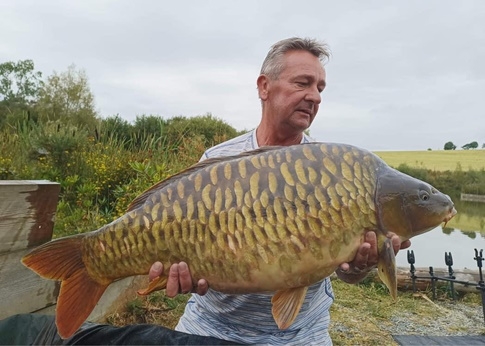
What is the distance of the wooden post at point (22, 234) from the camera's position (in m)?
1.67

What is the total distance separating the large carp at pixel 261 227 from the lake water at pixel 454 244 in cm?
522

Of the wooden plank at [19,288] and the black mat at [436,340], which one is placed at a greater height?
the wooden plank at [19,288]

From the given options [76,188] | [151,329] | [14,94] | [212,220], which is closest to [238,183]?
[212,220]

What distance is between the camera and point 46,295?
1906 mm

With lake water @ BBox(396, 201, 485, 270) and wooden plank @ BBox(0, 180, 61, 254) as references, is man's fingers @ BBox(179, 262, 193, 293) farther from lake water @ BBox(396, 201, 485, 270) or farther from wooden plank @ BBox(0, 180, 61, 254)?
lake water @ BBox(396, 201, 485, 270)

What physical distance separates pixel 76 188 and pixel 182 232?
2953mm

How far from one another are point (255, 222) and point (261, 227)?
0.07ft

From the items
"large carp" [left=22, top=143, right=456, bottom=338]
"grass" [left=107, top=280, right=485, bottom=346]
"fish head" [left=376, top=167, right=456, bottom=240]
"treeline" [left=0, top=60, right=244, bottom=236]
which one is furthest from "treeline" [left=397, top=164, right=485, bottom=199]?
"large carp" [left=22, top=143, right=456, bottom=338]

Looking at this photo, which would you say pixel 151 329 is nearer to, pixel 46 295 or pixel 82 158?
pixel 46 295

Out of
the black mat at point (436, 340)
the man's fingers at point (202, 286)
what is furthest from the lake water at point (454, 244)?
the man's fingers at point (202, 286)

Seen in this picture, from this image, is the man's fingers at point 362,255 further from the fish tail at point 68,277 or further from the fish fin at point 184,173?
the fish tail at point 68,277

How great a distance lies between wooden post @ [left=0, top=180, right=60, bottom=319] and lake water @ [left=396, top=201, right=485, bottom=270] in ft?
17.1

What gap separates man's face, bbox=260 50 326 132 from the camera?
1668 millimetres

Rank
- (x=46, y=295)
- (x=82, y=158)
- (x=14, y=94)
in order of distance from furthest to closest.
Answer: (x=14, y=94)
(x=82, y=158)
(x=46, y=295)
